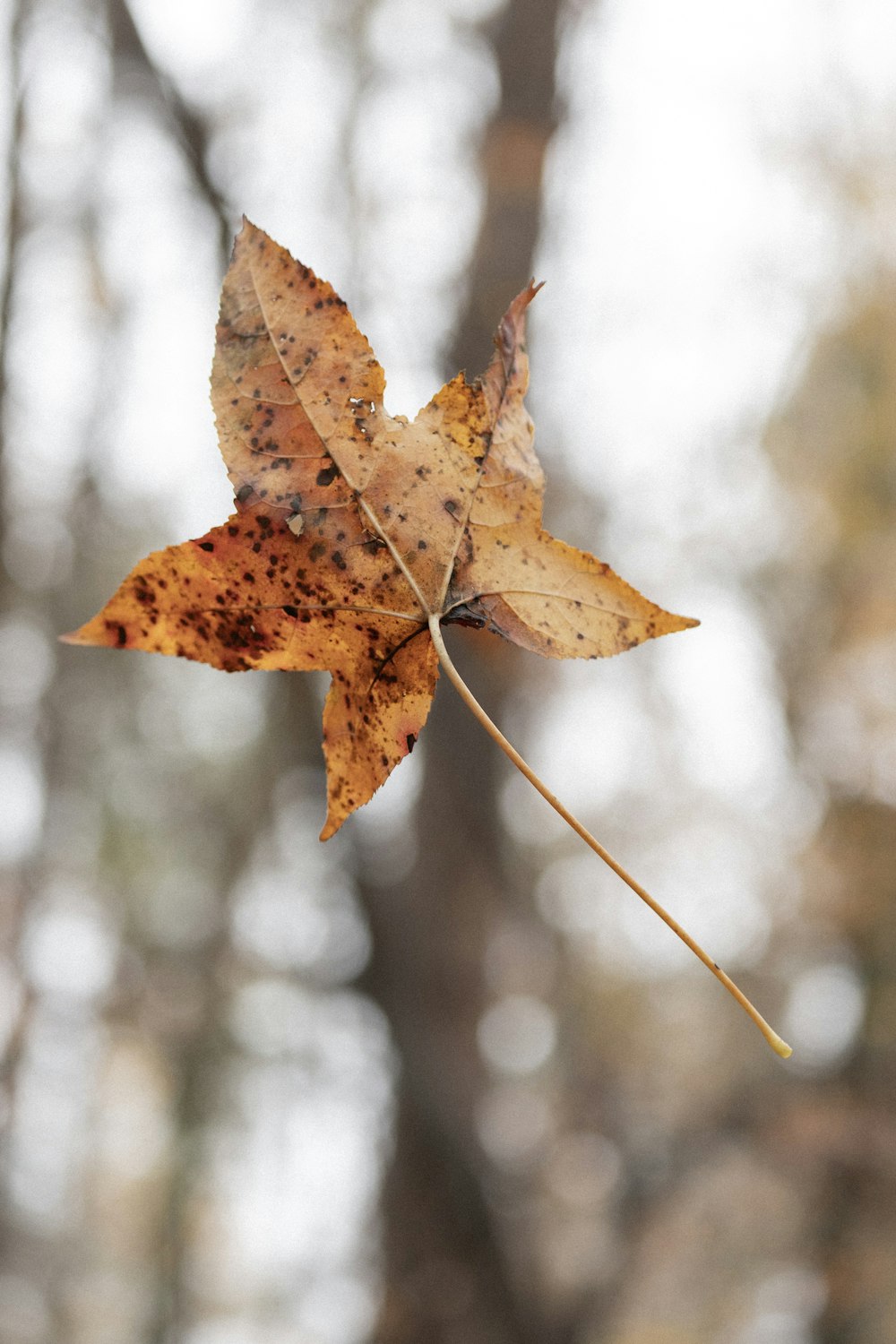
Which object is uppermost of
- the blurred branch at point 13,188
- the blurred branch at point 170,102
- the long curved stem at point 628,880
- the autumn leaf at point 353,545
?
the blurred branch at point 13,188

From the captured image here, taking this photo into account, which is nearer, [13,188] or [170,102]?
[170,102]

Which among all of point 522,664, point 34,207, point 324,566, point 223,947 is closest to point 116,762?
point 223,947

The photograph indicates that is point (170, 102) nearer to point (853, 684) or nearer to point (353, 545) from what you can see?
point (353, 545)

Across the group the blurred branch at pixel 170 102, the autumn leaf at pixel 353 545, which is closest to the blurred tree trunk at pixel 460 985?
the blurred branch at pixel 170 102

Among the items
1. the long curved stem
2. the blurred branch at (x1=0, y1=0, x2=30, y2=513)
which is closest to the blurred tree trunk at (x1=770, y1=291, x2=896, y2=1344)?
the blurred branch at (x1=0, y1=0, x2=30, y2=513)

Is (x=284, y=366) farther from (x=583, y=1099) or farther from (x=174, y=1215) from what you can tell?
(x=174, y=1215)

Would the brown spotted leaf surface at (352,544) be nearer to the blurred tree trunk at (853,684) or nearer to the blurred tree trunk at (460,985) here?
the blurred tree trunk at (460,985)

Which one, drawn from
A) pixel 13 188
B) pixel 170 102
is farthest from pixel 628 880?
pixel 13 188
